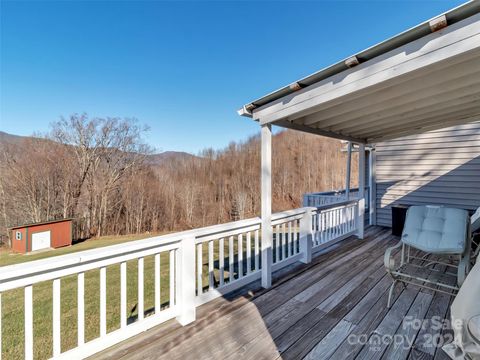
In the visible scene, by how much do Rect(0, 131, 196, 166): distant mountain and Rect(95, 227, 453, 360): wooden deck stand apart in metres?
17.8

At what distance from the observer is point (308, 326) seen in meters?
2.12

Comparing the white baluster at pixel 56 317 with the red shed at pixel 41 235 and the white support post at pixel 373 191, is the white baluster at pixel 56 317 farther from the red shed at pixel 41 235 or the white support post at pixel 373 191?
the red shed at pixel 41 235

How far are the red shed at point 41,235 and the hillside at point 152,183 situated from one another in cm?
240

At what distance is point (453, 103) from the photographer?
2.93 metres

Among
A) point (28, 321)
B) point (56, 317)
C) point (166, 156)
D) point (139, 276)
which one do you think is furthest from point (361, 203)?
point (166, 156)

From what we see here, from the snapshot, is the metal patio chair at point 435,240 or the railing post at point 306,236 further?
the railing post at point 306,236

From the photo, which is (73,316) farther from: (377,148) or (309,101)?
(377,148)

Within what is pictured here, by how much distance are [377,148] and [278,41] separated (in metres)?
5.31

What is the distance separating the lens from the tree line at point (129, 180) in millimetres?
13898

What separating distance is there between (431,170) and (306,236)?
417 centimetres

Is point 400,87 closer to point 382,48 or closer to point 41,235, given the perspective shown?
point 382,48

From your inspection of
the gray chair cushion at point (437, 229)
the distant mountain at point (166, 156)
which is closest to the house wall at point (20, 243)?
the distant mountain at point (166, 156)

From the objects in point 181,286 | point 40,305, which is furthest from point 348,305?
point 40,305

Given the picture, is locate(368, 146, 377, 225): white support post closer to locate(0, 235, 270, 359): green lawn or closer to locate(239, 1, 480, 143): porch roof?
locate(239, 1, 480, 143): porch roof
